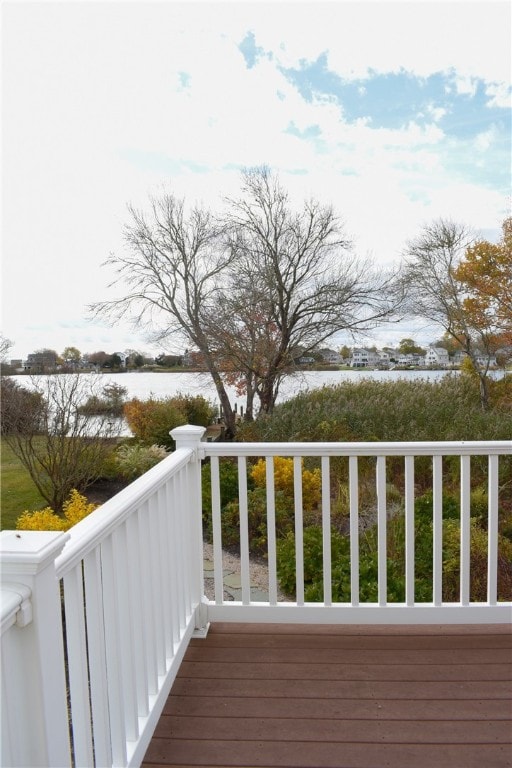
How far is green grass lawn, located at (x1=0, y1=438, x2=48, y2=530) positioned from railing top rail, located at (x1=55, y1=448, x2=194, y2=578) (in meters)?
4.75

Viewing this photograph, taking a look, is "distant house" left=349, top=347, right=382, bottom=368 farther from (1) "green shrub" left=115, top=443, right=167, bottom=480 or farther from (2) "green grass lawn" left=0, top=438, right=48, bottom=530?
(2) "green grass lawn" left=0, top=438, right=48, bottom=530

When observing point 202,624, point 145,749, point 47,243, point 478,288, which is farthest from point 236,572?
point 478,288

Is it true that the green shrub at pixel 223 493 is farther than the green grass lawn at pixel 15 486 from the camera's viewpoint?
No

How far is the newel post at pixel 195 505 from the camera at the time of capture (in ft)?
7.65

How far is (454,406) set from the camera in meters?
7.46

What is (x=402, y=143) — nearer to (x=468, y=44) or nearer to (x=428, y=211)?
(x=428, y=211)

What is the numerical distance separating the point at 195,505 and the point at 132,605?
0.89 m

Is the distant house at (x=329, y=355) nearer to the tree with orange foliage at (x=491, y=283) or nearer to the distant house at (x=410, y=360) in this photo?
the distant house at (x=410, y=360)

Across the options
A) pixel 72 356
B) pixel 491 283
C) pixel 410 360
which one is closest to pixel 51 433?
pixel 72 356

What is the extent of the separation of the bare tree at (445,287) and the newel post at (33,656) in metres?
8.57

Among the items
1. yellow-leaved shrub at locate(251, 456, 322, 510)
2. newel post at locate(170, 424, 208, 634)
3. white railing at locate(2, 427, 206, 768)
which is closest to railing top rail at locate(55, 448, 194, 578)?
white railing at locate(2, 427, 206, 768)

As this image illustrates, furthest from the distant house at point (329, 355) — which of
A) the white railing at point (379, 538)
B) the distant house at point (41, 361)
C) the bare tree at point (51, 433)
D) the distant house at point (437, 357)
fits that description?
the white railing at point (379, 538)

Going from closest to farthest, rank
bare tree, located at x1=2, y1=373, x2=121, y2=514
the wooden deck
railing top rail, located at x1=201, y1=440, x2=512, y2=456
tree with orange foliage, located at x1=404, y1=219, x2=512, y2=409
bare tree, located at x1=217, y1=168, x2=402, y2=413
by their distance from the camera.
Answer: the wooden deck
railing top rail, located at x1=201, y1=440, x2=512, y2=456
bare tree, located at x1=2, y1=373, x2=121, y2=514
tree with orange foliage, located at x1=404, y1=219, x2=512, y2=409
bare tree, located at x1=217, y1=168, x2=402, y2=413

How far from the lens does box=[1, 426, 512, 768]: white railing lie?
32.9 inches
